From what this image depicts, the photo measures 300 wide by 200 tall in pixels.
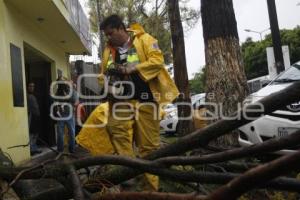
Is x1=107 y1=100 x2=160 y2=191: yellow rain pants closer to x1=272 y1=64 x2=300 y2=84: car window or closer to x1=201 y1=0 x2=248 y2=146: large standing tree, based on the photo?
x1=201 y1=0 x2=248 y2=146: large standing tree

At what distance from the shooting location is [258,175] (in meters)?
0.97

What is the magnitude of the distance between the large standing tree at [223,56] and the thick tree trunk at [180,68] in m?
4.58

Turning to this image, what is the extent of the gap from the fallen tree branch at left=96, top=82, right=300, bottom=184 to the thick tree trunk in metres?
9.66

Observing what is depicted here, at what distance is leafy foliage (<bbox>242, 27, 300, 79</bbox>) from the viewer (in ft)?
160

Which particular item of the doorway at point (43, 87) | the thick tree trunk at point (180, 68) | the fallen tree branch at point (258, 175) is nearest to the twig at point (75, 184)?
the fallen tree branch at point (258, 175)

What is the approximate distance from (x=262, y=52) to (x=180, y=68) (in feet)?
142

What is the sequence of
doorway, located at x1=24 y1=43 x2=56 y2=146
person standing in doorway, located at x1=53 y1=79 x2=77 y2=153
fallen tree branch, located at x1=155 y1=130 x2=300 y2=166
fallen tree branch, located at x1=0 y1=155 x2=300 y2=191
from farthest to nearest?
1. doorway, located at x1=24 y1=43 x2=56 y2=146
2. person standing in doorway, located at x1=53 y1=79 x2=77 y2=153
3. fallen tree branch, located at x1=0 y1=155 x2=300 y2=191
4. fallen tree branch, located at x1=155 y1=130 x2=300 y2=166

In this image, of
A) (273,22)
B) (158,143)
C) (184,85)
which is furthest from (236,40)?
(273,22)

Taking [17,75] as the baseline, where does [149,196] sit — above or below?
below

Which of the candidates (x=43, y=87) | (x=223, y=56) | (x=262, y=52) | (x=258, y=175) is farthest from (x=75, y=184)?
(x=262, y=52)

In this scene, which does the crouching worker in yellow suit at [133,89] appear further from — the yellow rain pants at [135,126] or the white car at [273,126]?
the white car at [273,126]

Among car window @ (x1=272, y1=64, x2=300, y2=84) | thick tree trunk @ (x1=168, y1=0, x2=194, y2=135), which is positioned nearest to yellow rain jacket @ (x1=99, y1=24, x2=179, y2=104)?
car window @ (x1=272, y1=64, x2=300, y2=84)

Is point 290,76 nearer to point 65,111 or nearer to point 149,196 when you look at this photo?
point 65,111

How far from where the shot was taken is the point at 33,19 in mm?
11234
